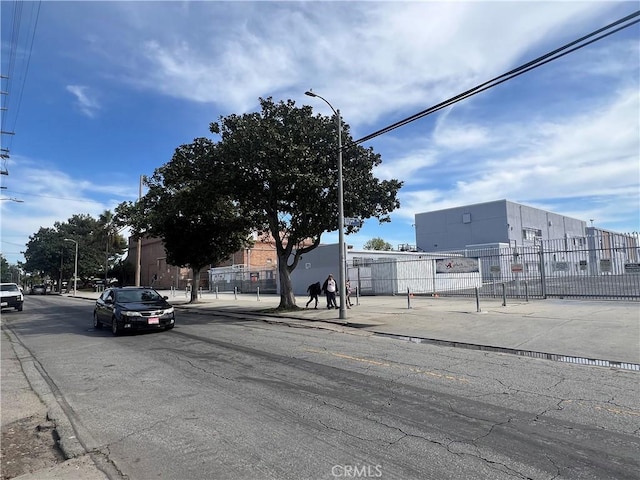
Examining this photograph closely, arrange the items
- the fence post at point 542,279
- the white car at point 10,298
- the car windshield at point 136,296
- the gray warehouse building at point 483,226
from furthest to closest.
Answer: the gray warehouse building at point 483,226 → the white car at point 10,298 → the fence post at point 542,279 → the car windshield at point 136,296

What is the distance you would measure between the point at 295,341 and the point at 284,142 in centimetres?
800

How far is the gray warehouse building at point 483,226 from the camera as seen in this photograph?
53.2 m

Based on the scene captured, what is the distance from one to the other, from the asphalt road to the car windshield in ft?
13.5

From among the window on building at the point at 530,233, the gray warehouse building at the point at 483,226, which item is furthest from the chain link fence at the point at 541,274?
the window on building at the point at 530,233

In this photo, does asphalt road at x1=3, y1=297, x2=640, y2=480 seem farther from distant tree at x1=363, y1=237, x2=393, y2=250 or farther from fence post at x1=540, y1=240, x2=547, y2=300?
distant tree at x1=363, y1=237, x2=393, y2=250

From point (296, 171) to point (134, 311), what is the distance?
7.18m

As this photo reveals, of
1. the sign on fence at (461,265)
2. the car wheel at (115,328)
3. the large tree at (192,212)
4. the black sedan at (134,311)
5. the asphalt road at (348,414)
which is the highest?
the large tree at (192,212)

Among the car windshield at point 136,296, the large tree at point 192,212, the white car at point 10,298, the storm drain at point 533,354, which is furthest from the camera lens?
the white car at point 10,298

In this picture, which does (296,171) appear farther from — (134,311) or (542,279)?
(542,279)

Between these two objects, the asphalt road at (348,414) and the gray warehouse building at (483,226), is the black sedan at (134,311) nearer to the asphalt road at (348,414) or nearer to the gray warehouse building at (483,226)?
the asphalt road at (348,414)

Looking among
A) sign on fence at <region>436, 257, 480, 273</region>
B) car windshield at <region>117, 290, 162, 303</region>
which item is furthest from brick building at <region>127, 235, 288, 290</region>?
car windshield at <region>117, 290, 162, 303</region>

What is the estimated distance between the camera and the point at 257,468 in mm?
3961

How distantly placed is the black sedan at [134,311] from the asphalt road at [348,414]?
9.62ft

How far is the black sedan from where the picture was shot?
1280 cm
